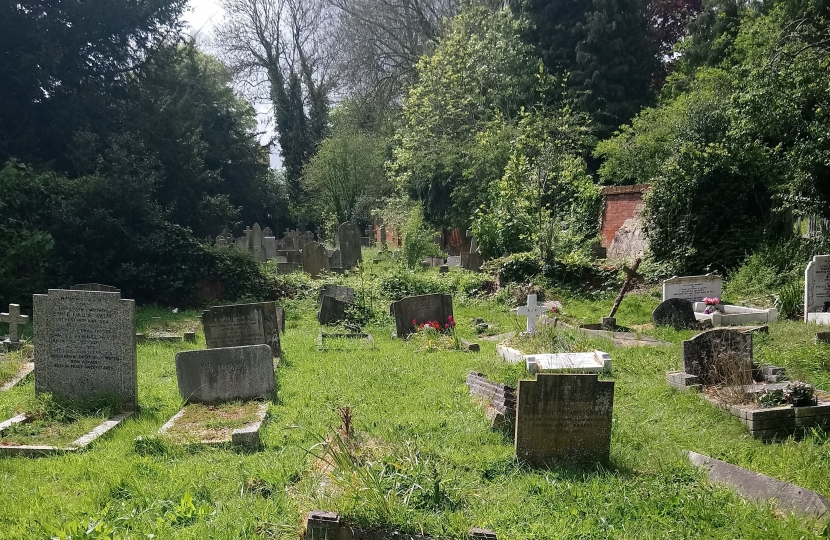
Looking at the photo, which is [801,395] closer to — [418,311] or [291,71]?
[418,311]

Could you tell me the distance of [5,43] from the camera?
17.0 m

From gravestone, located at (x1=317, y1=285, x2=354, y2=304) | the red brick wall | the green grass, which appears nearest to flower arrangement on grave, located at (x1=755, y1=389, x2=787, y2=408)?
the green grass

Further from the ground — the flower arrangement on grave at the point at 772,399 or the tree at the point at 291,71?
the tree at the point at 291,71

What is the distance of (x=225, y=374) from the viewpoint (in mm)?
7027

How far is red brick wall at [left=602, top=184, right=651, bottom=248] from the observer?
1953cm

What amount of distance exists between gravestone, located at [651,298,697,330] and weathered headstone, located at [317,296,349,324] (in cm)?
636

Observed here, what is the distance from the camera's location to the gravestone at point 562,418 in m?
5.10

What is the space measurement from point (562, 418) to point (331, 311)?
9.06 meters

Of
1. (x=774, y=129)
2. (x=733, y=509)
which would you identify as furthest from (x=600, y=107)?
(x=733, y=509)

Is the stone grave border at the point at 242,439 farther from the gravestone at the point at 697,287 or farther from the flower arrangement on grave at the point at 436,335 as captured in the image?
the gravestone at the point at 697,287

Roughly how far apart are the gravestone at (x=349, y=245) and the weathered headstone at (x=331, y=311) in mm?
7778

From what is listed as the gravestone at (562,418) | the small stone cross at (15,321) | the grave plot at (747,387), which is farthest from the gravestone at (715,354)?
the small stone cross at (15,321)

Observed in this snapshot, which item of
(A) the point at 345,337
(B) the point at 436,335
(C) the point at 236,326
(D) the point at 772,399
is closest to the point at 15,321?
(C) the point at 236,326

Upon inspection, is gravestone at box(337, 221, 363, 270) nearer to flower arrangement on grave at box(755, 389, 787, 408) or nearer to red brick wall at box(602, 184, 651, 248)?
red brick wall at box(602, 184, 651, 248)
